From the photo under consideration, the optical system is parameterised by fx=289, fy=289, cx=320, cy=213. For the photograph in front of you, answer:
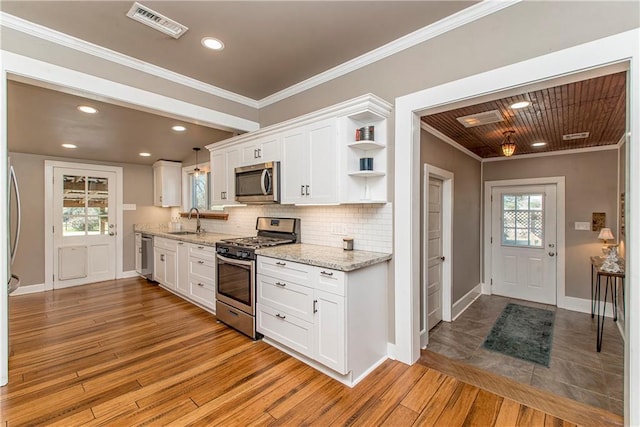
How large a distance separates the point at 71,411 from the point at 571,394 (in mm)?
3693

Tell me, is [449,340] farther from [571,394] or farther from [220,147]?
[220,147]

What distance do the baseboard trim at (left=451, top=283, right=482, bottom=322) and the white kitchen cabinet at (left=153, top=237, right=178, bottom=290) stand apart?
4.12 m

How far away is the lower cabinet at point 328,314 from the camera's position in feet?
7.29

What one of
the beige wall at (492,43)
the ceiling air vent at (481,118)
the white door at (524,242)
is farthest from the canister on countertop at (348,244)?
the white door at (524,242)

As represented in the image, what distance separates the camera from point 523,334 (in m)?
3.52

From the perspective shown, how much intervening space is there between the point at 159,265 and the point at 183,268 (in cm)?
104

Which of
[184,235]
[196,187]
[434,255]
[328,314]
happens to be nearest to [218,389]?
[328,314]

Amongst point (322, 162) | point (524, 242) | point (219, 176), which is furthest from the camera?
point (524, 242)

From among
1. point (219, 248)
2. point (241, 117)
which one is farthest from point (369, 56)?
point (219, 248)

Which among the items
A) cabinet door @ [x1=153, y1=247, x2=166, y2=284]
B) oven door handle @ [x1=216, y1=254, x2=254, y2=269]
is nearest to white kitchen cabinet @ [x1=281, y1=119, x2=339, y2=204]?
oven door handle @ [x1=216, y1=254, x2=254, y2=269]

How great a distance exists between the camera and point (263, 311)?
9.42 feet

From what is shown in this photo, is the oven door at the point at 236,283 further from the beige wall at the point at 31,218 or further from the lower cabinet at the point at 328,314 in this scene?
the beige wall at the point at 31,218

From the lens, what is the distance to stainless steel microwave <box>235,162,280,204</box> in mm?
3154

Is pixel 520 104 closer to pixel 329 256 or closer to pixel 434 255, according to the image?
pixel 434 255
